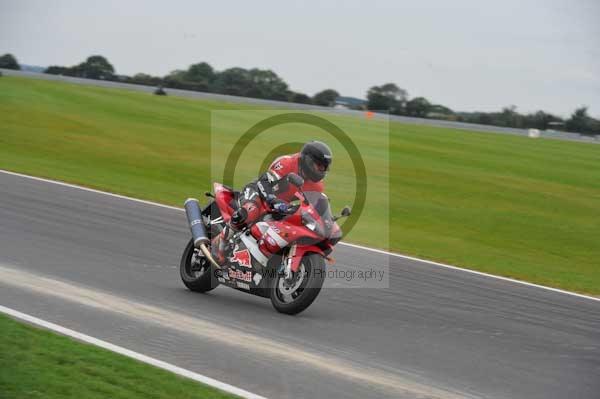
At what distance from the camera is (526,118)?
48.1 meters

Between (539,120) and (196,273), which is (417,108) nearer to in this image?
(539,120)

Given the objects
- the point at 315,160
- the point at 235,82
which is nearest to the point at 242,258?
the point at 315,160

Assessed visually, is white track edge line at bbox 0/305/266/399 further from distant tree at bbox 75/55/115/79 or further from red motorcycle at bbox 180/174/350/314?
distant tree at bbox 75/55/115/79

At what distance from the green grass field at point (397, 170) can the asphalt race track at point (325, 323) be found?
294 cm

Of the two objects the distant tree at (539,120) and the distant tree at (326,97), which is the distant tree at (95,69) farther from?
the distant tree at (539,120)

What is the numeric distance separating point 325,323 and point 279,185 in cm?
148

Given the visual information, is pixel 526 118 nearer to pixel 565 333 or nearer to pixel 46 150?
pixel 46 150

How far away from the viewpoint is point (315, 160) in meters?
8.31

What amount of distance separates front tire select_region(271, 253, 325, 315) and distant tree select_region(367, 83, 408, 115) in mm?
41806

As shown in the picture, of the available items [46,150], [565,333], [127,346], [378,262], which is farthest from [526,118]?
[127,346]

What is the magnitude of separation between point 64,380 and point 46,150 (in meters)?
19.3

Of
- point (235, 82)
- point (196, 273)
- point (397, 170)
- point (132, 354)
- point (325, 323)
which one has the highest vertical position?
point (235, 82)

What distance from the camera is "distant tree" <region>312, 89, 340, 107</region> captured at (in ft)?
169

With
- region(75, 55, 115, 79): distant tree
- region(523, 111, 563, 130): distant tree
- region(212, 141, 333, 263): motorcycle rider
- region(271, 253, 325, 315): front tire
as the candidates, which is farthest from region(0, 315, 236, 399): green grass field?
region(75, 55, 115, 79): distant tree
